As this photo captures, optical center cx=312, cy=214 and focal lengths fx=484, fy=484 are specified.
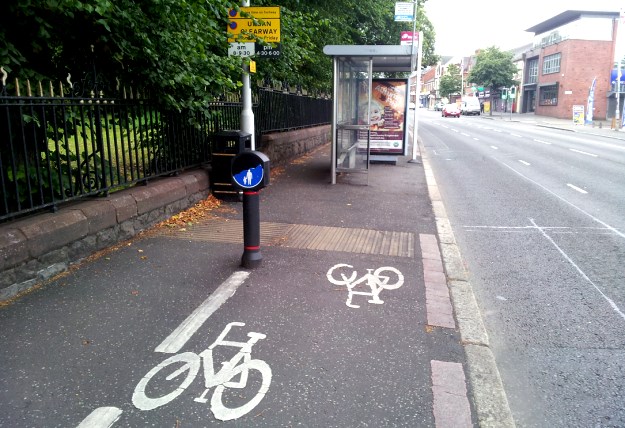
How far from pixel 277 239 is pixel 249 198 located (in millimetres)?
1344

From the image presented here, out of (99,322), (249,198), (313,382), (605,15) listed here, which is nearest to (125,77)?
Result: (249,198)

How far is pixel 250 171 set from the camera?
193 inches

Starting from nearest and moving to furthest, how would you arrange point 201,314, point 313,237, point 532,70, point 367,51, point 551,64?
1. point 201,314
2. point 313,237
3. point 367,51
4. point 551,64
5. point 532,70

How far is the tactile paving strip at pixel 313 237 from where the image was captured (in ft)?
19.6

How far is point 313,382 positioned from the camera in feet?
10.1

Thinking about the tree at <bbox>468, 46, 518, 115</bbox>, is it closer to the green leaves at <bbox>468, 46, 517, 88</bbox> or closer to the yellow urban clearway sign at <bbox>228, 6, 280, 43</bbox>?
the green leaves at <bbox>468, 46, 517, 88</bbox>

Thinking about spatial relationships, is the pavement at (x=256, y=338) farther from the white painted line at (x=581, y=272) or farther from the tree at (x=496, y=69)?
the tree at (x=496, y=69)

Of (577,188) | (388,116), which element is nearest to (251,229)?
(577,188)

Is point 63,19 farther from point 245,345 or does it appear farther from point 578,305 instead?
point 578,305

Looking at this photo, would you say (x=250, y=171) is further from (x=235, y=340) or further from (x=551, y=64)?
(x=551, y=64)

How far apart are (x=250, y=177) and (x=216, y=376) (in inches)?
90.2

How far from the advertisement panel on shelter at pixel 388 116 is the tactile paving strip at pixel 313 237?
8.08m

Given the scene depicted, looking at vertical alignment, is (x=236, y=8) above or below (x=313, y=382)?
above

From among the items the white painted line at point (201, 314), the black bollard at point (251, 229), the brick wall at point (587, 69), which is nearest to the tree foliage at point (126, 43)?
the black bollard at point (251, 229)
